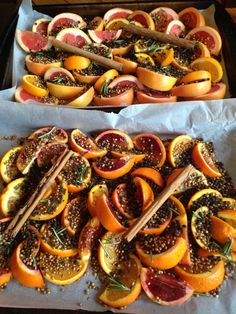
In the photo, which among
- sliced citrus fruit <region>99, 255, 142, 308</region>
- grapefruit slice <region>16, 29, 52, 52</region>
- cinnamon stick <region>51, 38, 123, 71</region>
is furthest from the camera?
grapefruit slice <region>16, 29, 52, 52</region>

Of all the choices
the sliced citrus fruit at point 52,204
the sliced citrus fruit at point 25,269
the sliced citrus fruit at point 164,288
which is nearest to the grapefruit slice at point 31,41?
the sliced citrus fruit at point 52,204

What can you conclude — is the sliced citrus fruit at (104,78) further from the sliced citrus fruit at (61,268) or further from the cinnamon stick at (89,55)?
the sliced citrus fruit at (61,268)

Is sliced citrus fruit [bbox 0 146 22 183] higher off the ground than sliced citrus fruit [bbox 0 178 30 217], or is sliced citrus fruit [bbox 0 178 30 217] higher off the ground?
sliced citrus fruit [bbox 0 146 22 183]

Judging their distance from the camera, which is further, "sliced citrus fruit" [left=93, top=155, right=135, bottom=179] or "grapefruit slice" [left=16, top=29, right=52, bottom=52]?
"grapefruit slice" [left=16, top=29, right=52, bottom=52]

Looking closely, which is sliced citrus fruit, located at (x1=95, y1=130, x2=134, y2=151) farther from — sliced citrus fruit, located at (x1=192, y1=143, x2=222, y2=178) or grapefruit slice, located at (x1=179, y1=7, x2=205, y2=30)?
grapefruit slice, located at (x1=179, y1=7, x2=205, y2=30)

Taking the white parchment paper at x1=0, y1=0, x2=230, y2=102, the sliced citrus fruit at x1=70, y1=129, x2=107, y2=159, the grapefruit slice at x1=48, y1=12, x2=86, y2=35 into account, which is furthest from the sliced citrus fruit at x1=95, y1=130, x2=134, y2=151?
the grapefruit slice at x1=48, y1=12, x2=86, y2=35
